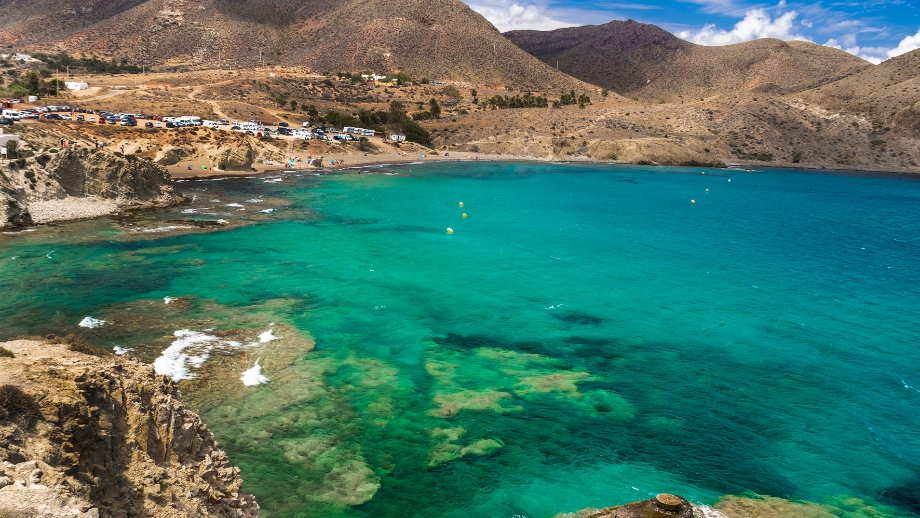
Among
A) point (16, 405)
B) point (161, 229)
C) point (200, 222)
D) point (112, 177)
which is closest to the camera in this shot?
point (16, 405)

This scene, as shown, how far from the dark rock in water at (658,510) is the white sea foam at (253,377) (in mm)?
12266

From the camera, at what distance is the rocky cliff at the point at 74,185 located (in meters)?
39.7

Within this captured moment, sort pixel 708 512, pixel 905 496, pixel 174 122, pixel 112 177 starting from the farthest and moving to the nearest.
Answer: pixel 174 122 → pixel 112 177 → pixel 905 496 → pixel 708 512

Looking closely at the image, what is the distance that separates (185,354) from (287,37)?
582ft

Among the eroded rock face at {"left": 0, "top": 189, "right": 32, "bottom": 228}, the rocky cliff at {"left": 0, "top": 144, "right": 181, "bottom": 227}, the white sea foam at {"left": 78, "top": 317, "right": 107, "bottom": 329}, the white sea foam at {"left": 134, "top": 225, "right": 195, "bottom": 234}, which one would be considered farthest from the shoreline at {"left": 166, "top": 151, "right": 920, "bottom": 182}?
the white sea foam at {"left": 78, "top": 317, "right": 107, "bottom": 329}

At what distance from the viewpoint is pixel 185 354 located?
2123 centimetres

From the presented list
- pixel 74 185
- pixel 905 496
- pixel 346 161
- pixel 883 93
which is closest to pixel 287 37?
pixel 346 161

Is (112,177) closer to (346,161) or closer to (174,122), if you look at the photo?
(174,122)

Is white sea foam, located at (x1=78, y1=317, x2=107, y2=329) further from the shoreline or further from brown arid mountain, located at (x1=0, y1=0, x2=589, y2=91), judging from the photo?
brown arid mountain, located at (x1=0, y1=0, x2=589, y2=91)

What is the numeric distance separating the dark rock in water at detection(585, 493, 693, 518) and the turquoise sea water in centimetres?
320

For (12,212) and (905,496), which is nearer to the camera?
(905,496)

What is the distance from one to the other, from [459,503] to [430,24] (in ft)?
578

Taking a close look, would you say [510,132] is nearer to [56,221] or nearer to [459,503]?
[56,221]

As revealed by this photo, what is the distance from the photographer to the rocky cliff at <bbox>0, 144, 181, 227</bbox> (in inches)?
1561
